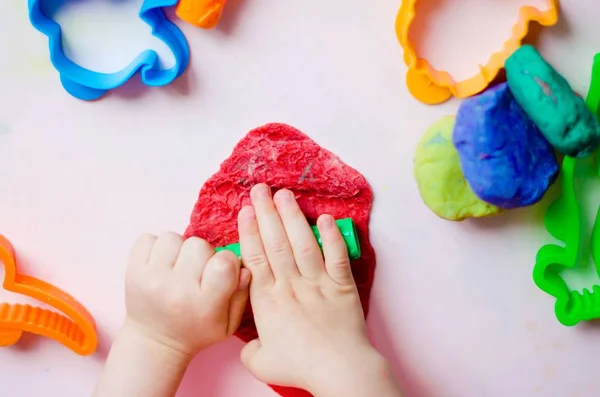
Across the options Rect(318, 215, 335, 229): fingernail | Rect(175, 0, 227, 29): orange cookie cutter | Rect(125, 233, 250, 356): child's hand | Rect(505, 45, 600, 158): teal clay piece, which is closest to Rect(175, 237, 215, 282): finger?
Rect(125, 233, 250, 356): child's hand

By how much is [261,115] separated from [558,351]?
1.47 ft

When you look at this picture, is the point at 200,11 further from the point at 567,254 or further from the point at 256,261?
the point at 567,254

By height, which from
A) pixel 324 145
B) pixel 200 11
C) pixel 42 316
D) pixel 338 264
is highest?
pixel 200 11

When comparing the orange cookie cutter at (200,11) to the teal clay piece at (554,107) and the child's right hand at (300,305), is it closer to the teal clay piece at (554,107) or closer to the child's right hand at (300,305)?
the child's right hand at (300,305)

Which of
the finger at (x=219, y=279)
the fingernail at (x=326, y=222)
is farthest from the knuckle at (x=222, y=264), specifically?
the fingernail at (x=326, y=222)

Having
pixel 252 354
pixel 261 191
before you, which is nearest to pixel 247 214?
pixel 261 191

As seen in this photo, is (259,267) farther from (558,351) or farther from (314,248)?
(558,351)

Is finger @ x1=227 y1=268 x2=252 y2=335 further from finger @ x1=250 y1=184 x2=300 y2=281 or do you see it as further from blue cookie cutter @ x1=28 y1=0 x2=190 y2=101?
blue cookie cutter @ x1=28 y1=0 x2=190 y2=101

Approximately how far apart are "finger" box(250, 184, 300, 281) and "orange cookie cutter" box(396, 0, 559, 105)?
20 cm

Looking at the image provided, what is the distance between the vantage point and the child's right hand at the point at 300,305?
0.60m

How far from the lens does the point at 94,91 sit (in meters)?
0.66

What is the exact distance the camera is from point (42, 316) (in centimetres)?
68

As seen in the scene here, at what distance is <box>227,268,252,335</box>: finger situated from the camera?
624mm

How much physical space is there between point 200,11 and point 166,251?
0.24 metres
